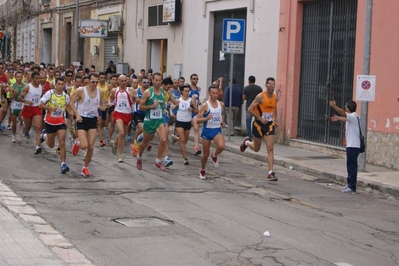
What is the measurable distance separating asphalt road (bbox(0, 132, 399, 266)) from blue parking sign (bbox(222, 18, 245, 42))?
5541 millimetres

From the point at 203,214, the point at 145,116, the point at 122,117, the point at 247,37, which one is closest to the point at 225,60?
the point at 247,37

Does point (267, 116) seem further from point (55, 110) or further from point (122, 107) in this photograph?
point (55, 110)

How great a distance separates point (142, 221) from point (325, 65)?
10934mm

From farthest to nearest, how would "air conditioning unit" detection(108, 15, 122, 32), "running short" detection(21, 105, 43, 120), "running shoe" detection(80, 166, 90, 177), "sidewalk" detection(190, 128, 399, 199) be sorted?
"air conditioning unit" detection(108, 15, 122, 32) < "running short" detection(21, 105, 43, 120) < "sidewalk" detection(190, 128, 399, 199) < "running shoe" detection(80, 166, 90, 177)

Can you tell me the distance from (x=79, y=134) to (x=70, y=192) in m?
2.09

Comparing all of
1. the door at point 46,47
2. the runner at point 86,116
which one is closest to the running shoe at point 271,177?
the runner at point 86,116

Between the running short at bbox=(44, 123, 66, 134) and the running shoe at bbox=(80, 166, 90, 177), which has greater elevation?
the running short at bbox=(44, 123, 66, 134)

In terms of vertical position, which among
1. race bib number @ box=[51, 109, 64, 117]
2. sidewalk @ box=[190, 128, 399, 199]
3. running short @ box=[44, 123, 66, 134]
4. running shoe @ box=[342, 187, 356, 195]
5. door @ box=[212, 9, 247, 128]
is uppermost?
door @ box=[212, 9, 247, 128]

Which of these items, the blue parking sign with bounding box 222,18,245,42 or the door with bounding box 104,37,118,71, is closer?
the blue parking sign with bounding box 222,18,245,42

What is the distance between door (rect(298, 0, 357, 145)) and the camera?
18391 mm

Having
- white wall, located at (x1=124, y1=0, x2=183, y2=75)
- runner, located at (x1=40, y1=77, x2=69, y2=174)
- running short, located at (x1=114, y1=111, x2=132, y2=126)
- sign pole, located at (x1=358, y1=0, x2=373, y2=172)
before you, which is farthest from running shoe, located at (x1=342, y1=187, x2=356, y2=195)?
white wall, located at (x1=124, y1=0, x2=183, y2=75)

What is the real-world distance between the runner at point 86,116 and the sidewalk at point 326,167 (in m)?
4.81

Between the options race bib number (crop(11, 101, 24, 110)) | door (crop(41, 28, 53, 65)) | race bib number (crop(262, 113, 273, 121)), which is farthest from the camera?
door (crop(41, 28, 53, 65))

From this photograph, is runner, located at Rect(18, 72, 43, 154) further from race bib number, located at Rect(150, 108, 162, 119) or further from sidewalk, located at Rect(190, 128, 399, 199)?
sidewalk, located at Rect(190, 128, 399, 199)
